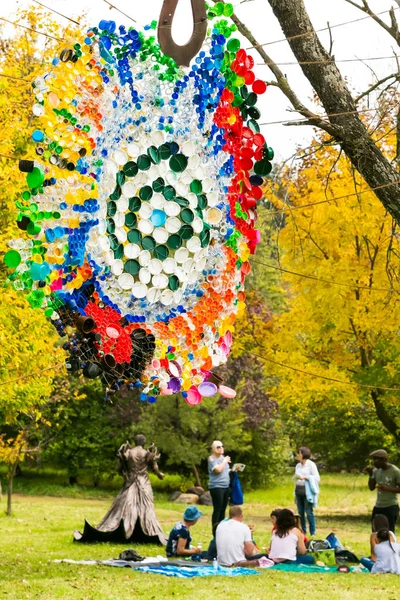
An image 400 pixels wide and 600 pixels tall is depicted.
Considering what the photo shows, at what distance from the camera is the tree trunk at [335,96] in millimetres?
4906

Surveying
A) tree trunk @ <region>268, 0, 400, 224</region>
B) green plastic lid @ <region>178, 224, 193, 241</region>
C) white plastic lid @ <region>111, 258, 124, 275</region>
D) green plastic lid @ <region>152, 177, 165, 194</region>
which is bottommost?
white plastic lid @ <region>111, 258, 124, 275</region>

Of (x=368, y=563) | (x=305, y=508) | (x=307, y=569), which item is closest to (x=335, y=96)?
(x=307, y=569)

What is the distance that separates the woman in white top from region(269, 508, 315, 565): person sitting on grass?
0.75 metres

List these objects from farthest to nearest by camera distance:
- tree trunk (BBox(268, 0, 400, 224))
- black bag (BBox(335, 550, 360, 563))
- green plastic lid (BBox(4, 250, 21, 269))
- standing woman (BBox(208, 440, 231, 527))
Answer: standing woman (BBox(208, 440, 231, 527)), black bag (BBox(335, 550, 360, 563)), tree trunk (BBox(268, 0, 400, 224)), green plastic lid (BBox(4, 250, 21, 269))

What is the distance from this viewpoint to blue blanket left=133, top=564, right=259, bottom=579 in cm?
847

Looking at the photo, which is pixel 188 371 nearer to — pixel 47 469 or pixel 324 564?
pixel 324 564

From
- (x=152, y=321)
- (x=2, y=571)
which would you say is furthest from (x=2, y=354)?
(x=152, y=321)

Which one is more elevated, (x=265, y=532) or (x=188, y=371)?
(x=188, y=371)

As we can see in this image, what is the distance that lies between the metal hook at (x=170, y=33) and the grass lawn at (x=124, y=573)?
5018mm

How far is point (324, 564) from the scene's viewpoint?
945 cm

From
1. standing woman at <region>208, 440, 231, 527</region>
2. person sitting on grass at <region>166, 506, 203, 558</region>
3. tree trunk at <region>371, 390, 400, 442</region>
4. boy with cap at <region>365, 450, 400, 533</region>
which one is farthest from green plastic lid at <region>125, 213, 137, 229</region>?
tree trunk at <region>371, 390, 400, 442</region>

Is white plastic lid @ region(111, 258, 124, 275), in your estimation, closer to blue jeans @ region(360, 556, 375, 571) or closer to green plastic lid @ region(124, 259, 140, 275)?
green plastic lid @ region(124, 259, 140, 275)

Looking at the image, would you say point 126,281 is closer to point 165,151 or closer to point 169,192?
point 169,192

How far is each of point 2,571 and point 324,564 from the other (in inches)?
130
